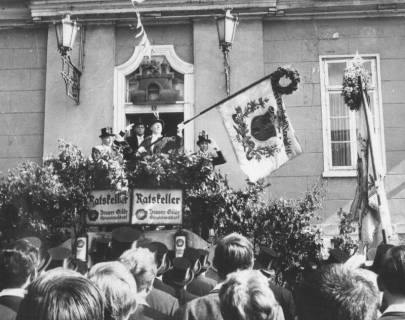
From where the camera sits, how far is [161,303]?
4387mm

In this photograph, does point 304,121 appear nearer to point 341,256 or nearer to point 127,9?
point 127,9

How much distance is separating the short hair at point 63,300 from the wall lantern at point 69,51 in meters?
9.30

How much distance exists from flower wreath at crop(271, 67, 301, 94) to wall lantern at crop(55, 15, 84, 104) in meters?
4.02

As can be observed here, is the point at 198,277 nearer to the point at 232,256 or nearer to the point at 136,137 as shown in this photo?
the point at 232,256

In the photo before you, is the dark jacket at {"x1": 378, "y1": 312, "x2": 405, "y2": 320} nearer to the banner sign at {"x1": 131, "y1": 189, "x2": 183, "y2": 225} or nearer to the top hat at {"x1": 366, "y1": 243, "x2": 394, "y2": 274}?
the top hat at {"x1": 366, "y1": 243, "x2": 394, "y2": 274}

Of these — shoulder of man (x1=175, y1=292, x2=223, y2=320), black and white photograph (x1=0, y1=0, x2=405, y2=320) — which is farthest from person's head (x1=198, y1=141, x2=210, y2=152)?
shoulder of man (x1=175, y1=292, x2=223, y2=320)

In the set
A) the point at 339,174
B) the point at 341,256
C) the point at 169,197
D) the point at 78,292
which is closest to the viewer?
the point at 78,292

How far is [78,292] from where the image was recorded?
7.08ft

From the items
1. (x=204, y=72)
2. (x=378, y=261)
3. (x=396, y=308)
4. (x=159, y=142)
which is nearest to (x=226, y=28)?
(x=204, y=72)

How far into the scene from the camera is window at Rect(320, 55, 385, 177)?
12016 millimetres

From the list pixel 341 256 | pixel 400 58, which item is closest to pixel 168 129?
pixel 400 58

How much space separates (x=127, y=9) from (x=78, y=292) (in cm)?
1097

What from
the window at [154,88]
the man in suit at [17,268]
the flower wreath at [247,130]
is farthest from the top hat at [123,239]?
the window at [154,88]

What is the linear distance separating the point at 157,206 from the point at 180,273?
294cm
